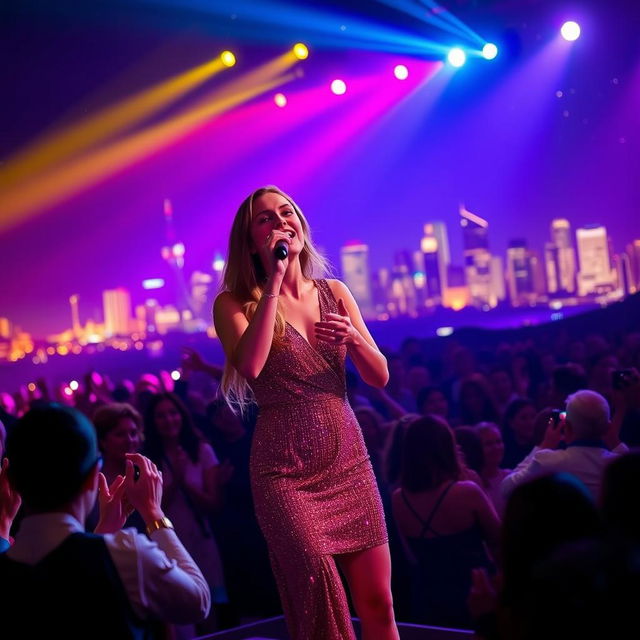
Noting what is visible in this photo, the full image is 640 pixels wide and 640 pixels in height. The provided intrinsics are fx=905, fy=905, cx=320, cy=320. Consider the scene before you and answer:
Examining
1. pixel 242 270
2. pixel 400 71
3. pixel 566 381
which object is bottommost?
pixel 566 381

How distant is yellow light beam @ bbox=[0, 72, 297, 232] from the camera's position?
12812mm

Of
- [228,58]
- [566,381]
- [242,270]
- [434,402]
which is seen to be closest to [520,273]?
[228,58]

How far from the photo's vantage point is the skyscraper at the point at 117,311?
50.0ft

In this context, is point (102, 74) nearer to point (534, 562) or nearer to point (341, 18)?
point (341, 18)

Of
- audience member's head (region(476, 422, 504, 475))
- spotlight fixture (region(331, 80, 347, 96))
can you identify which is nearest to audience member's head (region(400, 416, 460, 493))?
audience member's head (region(476, 422, 504, 475))

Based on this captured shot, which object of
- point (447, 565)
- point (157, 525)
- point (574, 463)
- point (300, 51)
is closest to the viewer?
point (157, 525)

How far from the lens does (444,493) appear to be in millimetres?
4117

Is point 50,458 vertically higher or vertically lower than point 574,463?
higher

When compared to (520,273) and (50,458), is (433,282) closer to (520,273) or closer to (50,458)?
(520,273)

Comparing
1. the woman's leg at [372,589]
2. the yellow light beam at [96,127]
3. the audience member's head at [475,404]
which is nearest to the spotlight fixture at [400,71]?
the yellow light beam at [96,127]

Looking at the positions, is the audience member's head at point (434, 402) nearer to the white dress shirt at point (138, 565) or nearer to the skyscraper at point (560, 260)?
the white dress shirt at point (138, 565)

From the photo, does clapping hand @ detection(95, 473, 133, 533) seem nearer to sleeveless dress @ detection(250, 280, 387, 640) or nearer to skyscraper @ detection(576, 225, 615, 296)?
sleeveless dress @ detection(250, 280, 387, 640)

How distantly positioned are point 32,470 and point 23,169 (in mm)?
11901

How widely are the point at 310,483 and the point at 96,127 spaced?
1091 centimetres
